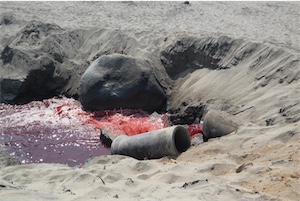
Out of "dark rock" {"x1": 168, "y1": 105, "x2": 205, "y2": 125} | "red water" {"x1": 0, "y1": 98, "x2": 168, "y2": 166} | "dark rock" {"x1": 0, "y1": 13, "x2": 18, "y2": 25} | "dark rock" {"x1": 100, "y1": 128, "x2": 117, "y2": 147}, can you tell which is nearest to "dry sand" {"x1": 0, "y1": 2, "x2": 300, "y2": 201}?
"dark rock" {"x1": 168, "y1": 105, "x2": 205, "y2": 125}

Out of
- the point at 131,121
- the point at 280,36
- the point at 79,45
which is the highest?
the point at 280,36

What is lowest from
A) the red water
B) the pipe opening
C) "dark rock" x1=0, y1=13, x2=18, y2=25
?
the red water

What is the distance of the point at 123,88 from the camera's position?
9.62 meters

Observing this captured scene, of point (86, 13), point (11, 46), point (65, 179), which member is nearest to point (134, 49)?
point (11, 46)

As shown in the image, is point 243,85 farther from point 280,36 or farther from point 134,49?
point 134,49

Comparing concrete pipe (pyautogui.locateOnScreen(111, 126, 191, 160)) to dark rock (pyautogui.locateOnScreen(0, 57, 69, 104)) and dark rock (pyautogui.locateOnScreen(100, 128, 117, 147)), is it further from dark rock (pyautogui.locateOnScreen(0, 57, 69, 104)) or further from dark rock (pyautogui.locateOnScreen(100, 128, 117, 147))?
dark rock (pyautogui.locateOnScreen(0, 57, 69, 104))

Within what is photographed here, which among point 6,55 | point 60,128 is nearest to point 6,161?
point 60,128

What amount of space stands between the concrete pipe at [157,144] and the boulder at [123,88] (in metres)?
2.45

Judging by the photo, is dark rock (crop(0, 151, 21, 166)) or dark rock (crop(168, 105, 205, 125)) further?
dark rock (crop(168, 105, 205, 125))

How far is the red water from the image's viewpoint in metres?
7.85

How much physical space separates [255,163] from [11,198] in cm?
274

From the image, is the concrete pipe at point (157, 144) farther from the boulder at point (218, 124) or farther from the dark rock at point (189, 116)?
the dark rock at point (189, 116)

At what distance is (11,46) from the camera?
1125 cm

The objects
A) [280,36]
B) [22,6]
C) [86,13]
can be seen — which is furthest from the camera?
[22,6]
